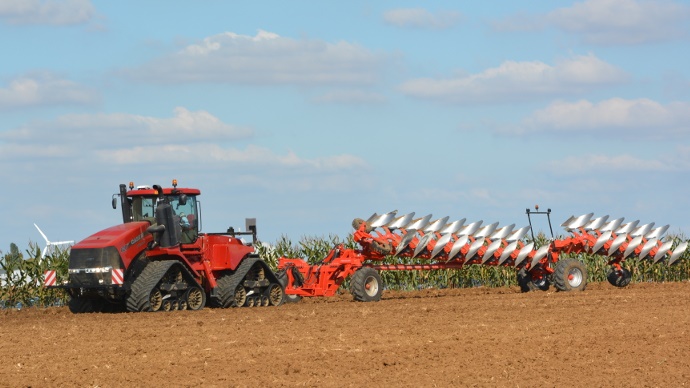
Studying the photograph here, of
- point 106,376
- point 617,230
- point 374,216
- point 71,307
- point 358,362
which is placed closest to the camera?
point 106,376

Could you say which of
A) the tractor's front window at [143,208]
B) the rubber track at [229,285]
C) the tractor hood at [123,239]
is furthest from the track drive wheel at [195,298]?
the tractor's front window at [143,208]

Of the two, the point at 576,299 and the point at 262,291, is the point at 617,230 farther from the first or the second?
the point at 262,291

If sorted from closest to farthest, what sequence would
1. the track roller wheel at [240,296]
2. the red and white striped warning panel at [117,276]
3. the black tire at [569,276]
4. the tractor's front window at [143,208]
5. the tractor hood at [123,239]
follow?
the red and white striped warning panel at [117,276] → the tractor hood at [123,239] → the tractor's front window at [143,208] → the track roller wheel at [240,296] → the black tire at [569,276]

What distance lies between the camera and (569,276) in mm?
24594

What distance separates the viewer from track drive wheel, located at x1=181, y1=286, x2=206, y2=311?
20422 mm

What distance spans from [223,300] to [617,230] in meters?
9.92

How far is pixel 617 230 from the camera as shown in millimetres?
25109

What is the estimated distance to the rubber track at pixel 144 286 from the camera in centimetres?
1925

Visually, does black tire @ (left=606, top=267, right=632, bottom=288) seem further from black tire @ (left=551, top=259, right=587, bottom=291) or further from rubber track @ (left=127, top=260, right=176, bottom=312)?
rubber track @ (left=127, top=260, right=176, bottom=312)

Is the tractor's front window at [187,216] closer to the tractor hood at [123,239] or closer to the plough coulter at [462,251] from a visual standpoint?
the tractor hood at [123,239]

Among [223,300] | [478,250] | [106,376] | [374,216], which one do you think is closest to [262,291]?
[223,300]

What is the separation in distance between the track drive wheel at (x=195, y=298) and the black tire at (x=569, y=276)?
859 cm

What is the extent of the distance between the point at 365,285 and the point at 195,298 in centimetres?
382

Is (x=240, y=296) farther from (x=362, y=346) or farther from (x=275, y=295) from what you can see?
(x=362, y=346)
